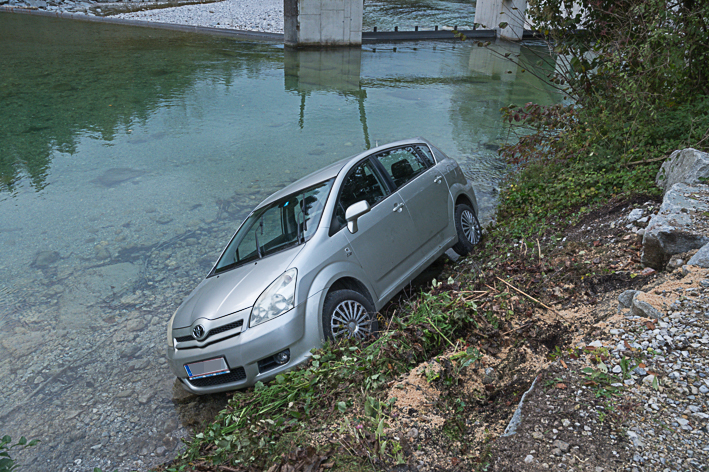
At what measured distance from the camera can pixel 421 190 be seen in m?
5.61

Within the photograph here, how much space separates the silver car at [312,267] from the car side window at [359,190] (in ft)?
0.04

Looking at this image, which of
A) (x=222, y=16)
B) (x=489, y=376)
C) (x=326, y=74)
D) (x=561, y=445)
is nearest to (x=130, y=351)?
(x=489, y=376)

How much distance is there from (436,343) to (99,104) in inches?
538

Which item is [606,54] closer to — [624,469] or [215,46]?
[624,469]

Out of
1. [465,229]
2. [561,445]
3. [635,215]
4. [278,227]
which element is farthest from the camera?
[465,229]

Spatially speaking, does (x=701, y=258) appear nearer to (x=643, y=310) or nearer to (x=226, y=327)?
(x=643, y=310)

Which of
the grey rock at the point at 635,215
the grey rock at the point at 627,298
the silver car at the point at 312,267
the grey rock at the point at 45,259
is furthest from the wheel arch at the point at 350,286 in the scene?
the grey rock at the point at 45,259

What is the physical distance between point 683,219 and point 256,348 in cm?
→ 372

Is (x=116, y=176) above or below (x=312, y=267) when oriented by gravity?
below

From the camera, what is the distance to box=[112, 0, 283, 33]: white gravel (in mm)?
30972

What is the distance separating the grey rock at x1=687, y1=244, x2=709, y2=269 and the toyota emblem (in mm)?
3887

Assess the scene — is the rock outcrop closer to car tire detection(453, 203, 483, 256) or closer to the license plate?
car tire detection(453, 203, 483, 256)

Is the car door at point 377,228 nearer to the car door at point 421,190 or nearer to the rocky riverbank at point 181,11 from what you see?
the car door at point 421,190

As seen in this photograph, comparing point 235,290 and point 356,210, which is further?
point 356,210
